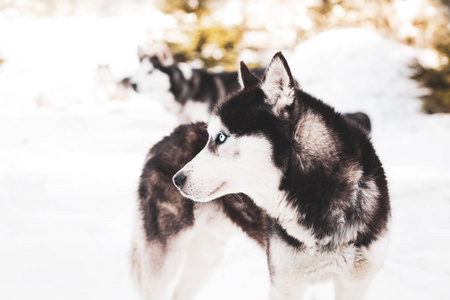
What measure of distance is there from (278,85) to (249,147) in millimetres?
280

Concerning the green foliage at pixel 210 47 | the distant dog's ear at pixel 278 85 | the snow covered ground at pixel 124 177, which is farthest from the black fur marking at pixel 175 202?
the green foliage at pixel 210 47

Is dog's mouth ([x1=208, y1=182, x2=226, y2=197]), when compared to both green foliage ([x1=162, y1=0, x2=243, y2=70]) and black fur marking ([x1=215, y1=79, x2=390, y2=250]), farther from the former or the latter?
green foliage ([x1=162, y1=0, x2=243, y2=70])

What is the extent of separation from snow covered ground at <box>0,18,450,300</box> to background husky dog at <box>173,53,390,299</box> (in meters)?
1.07

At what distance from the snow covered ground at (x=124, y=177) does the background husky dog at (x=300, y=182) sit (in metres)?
1.07

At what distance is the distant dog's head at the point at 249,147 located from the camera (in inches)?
75.2

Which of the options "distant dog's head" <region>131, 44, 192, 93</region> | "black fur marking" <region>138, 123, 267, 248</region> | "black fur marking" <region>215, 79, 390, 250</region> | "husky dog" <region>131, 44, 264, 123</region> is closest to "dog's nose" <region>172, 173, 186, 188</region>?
"black fur marking" <region>215, 79, 390, 250</region>

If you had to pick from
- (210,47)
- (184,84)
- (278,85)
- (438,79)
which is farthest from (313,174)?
(210,47)

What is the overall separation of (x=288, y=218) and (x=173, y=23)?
1133cm

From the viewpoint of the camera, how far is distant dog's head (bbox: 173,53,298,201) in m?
1.91

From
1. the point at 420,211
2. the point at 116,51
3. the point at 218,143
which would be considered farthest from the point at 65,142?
the point at 116,51

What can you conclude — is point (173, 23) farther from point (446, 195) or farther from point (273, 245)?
point (273, 245)

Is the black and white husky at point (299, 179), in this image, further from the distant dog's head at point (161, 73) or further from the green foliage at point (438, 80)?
the green foliage at point (438, 80)

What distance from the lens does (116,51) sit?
57.6ft

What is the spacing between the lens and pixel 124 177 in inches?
220
